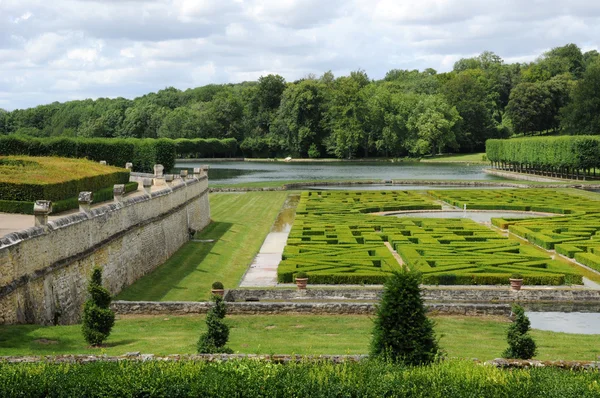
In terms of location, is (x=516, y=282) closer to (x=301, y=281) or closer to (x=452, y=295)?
(x=452, y=295)

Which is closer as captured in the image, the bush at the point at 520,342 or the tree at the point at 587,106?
the bush at the point at 520,342

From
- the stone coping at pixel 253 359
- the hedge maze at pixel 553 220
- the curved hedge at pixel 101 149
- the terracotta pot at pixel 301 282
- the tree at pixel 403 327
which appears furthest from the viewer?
the curved hedge at pixel 101 149

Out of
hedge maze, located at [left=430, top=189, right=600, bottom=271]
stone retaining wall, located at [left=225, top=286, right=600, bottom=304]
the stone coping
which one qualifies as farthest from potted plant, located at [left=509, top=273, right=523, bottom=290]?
the stone coping

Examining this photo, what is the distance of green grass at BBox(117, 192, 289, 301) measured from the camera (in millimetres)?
23219

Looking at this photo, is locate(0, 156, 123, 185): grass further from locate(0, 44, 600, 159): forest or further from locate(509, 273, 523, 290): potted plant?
locate(0, 44, 600, 159): forest

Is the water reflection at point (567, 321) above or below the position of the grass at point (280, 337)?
below

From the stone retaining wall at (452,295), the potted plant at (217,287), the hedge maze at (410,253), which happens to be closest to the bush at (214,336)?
the potted plant at (217,287)

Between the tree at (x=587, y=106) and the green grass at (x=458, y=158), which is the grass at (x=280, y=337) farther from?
the green grass at (x=458, y=158)

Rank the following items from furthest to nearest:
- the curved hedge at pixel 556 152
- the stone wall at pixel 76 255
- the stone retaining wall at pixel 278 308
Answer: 1. the curved hedge at pixel 556 152
2. the stone retaining wall at pixel 278 308
3. the stone wall at pixel 76 255

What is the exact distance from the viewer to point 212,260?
28.8 meters

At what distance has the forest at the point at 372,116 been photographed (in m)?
→ 124

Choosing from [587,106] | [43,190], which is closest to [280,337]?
[43,190]

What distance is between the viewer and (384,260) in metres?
26.6

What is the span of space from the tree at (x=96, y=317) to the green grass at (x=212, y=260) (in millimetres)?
7168
